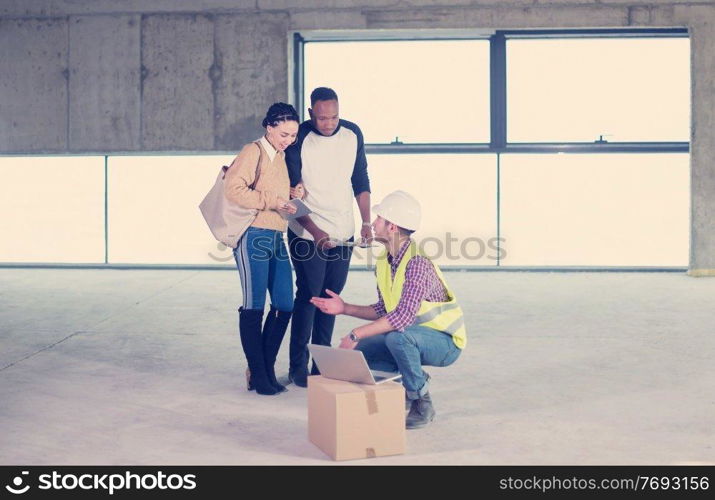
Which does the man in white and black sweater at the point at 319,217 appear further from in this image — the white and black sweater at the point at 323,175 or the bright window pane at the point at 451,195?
the bright window pane at the point at 451,195

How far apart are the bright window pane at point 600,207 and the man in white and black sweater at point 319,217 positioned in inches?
258

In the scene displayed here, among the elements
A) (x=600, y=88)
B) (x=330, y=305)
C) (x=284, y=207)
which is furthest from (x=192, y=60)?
(x=330, y=305)

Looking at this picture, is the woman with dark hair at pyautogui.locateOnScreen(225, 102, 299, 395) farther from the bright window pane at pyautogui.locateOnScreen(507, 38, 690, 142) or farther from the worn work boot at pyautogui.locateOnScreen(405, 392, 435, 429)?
the bright window pane at pyautogui.locateOnScreen(507, 38, 690, 142)

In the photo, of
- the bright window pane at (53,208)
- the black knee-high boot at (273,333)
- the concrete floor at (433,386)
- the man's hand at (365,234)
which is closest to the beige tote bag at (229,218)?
the black knee-high boot at (273,333)

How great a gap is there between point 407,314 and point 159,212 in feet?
26.6

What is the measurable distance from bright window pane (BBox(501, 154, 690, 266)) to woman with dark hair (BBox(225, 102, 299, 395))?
6867 mm

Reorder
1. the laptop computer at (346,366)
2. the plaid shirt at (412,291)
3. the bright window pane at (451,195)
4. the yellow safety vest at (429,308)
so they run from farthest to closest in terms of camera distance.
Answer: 1. the bright window pane at (451,195)
2. the yellow safety vest at (429,308)
3. the plaid shirt at (412,291)
4. the laptop computer at (346,366)

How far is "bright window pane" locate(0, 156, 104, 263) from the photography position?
12.5 metres

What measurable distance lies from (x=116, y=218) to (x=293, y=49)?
Result: 8.97 feet

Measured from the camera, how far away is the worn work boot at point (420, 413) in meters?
4.79

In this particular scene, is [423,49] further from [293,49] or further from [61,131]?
[61,131]

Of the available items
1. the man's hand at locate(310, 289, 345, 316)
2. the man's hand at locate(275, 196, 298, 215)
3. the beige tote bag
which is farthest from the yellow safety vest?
the beige tote bag

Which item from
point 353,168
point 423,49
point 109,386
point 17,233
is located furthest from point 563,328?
point 17,233

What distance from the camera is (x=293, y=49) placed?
1211cm
